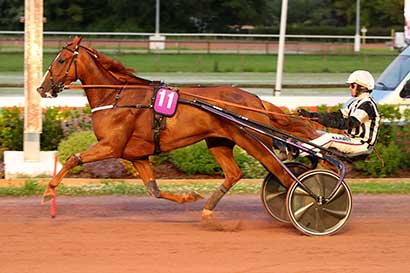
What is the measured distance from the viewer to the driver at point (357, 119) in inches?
348

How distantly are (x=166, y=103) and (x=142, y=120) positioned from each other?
0.98ft

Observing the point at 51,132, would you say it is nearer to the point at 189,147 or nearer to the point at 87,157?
the point at 189,147

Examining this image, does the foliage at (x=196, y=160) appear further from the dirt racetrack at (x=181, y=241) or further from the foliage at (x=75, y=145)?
the dirt racetrack at (x=181, y=241)

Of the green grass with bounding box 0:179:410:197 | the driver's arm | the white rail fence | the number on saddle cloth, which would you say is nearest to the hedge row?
the green grass with bounding box 0:179:410:197

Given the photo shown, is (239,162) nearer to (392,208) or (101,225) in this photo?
(392,208)

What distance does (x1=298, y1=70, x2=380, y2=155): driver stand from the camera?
8836mm

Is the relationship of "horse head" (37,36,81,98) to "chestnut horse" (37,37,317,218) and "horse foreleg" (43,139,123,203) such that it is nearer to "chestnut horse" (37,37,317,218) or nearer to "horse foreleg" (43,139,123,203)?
"chestnut horse" (37,37,317,218)

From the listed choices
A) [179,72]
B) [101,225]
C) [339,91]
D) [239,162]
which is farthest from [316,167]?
[179,72]

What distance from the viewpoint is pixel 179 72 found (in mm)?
31016

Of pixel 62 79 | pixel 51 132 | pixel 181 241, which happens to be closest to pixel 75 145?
pixel 51 132

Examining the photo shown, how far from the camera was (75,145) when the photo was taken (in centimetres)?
1251

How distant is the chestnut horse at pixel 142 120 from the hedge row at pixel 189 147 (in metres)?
3.29

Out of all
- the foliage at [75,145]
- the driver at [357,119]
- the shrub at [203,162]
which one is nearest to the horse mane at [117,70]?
the driver at [357,119]

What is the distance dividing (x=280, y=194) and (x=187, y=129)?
3.85 feet
